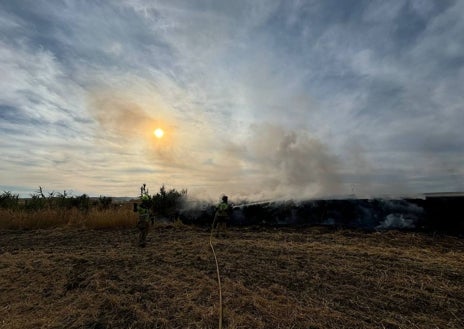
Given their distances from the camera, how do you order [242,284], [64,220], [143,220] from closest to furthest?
[242,284] < [143,220] < [64,220]

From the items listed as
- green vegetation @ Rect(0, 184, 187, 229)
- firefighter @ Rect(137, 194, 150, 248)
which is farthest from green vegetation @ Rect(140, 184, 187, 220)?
firefighter @ Rect(137, 194, 150, 248)

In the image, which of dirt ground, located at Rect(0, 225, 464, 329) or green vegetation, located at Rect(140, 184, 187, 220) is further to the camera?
green vegetation, located at Rect(140, 184, 187, 220)

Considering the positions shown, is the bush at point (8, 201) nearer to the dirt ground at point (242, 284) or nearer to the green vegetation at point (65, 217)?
the green vegetation at point (65, 217)

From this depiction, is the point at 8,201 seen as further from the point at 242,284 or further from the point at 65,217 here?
the point at 242,284

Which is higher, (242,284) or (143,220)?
(143,220)

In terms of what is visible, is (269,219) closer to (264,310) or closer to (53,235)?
(53,235)

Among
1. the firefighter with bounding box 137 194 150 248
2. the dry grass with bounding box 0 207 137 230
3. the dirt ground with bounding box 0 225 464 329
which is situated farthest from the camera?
the dry grass with bounding box 0 207 137 230

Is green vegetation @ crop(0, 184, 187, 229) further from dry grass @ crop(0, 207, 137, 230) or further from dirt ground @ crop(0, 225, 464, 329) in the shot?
dirt ground @ crop(0, 225, 464, 329)

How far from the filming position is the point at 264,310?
5.09m

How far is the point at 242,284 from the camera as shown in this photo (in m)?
6.31

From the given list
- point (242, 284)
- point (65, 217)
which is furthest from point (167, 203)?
point (242, 284)

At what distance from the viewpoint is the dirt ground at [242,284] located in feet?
→ 16.1

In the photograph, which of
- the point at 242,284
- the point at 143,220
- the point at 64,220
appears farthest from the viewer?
the point at 64,220

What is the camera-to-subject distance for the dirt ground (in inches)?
193
